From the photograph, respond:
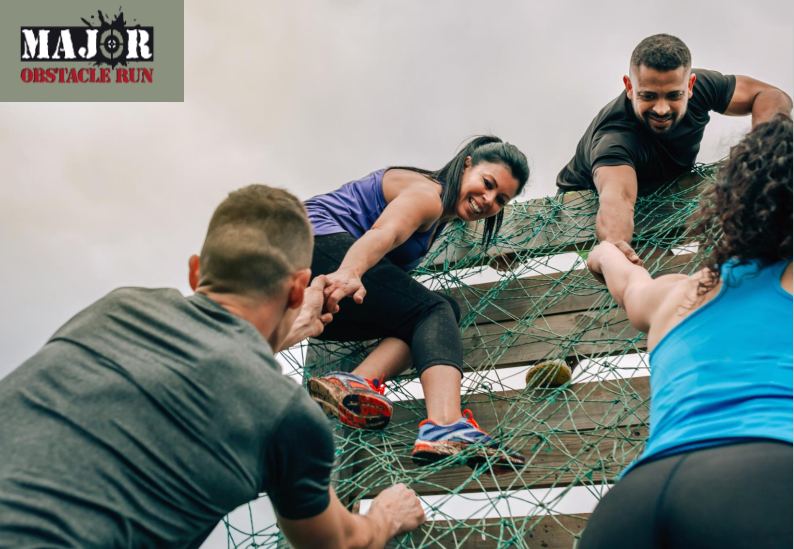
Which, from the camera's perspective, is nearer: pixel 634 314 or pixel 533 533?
pixel 634 314

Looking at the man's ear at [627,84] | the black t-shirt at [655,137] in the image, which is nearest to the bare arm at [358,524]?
the black t-shirt at [655,137]

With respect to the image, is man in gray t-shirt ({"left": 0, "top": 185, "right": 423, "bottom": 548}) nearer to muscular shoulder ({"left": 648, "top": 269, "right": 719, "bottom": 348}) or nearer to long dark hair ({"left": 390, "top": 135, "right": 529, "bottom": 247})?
muscular shoulder ({"left": 648, "top": 269, "right": 719, "bottom": 348})

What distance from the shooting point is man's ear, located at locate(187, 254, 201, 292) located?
4.26ft

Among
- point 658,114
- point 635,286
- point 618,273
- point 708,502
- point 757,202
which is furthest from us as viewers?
point 658,114

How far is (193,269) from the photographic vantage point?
51.3 inches

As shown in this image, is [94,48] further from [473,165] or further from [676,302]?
[676,302]

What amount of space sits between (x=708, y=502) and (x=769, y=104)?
2.25 metres

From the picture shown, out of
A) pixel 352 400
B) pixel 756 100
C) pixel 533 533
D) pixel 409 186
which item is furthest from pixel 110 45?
pixel 533 533

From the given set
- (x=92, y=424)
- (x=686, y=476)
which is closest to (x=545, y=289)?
(x=686, y=476)

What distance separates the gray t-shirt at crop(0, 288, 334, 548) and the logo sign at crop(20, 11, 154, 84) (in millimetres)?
2986

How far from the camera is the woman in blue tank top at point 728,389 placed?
0.91m

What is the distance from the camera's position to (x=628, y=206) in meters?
2.50

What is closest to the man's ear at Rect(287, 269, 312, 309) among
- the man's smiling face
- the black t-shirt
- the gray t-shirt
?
the gray t-shirt

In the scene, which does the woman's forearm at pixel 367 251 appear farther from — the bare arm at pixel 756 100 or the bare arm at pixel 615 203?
the bare arm at pixel 756 100
